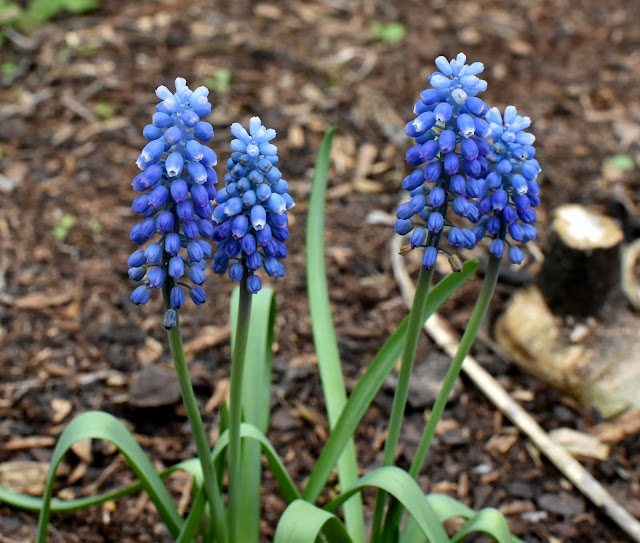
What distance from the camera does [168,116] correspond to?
2908 millimetres

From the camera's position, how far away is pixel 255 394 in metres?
4.20

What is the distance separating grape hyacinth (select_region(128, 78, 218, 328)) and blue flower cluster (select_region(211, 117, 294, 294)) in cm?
7

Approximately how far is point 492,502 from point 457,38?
5.83 m

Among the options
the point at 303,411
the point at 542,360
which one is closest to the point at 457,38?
the point at 542,360

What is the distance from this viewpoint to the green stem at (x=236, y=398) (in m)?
3.22

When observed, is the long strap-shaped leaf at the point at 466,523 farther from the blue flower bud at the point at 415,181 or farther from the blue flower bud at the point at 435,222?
the blue flower bud at the point at 415,181

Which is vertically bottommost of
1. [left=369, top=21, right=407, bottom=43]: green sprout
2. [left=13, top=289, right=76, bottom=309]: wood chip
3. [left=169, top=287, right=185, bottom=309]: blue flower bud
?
[left=13, top=289, right=76, bottom=309]: wood chip

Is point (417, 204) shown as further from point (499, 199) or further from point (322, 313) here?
point (322, 313)

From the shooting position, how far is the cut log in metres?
5.35

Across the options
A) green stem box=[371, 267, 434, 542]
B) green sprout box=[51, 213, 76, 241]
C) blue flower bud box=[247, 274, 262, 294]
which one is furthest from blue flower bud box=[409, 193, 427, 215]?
green sprout box=[51, 213, 76, 241]

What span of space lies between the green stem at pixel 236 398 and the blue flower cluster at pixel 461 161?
683 millimetres

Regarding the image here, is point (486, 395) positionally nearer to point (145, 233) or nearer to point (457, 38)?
point (145, 233)

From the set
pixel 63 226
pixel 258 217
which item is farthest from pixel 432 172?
pixel 63 226

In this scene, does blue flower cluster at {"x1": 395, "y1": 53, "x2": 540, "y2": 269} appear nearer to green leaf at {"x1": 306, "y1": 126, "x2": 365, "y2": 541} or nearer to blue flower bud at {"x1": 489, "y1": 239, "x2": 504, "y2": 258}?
blue flower bud at {"x1": 489, "y1": 239, "x2": 504, "y2": 258}
